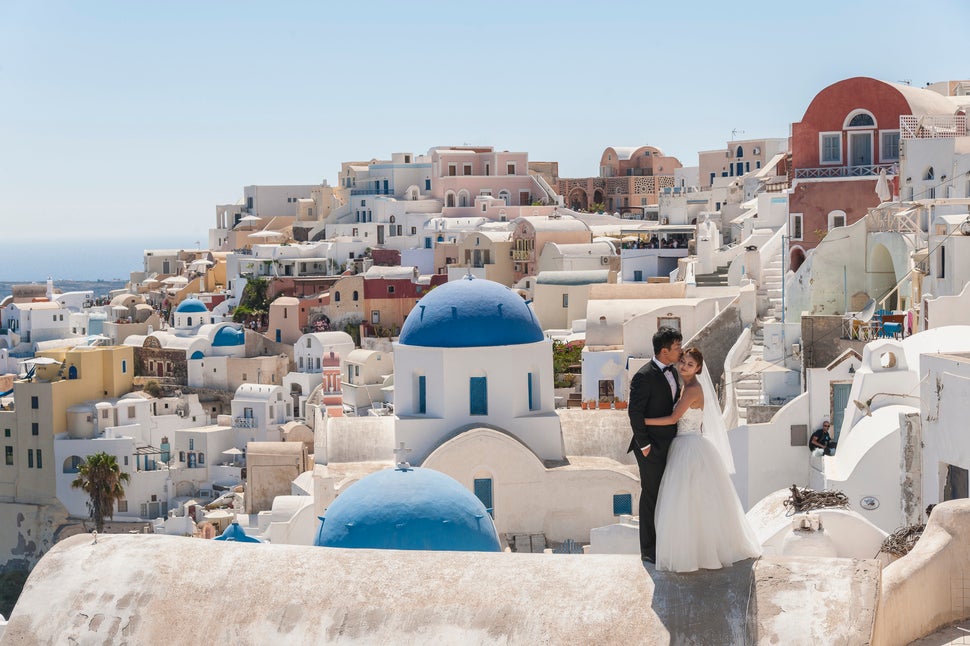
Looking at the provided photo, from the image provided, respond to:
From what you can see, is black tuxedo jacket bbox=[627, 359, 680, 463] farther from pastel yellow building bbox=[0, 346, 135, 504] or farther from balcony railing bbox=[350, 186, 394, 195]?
balcony railing bbox=[350, 186, 394, 195]

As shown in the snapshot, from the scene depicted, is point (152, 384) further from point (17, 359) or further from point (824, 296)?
point (824, 296)

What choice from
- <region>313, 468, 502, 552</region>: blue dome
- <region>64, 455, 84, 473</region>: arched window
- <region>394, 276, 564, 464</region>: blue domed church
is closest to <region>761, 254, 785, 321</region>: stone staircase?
<region>394, 276, 564, 464</region>: blue domed church

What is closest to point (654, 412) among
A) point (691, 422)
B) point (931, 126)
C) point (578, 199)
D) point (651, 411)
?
point (651, 411)

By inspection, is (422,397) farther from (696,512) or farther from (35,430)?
(35,430)

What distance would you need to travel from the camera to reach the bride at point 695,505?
260 inches

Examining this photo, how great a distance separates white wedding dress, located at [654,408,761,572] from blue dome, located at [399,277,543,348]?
1274 cm

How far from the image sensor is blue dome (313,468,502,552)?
12773 mm

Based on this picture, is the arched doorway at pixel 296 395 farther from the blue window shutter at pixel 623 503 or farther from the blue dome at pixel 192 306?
the blue window shutter at pixel 623 503

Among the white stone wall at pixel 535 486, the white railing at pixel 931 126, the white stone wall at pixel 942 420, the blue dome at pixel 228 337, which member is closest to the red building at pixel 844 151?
the white railing at pixel 931 126

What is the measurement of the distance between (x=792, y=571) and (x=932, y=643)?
813 mm

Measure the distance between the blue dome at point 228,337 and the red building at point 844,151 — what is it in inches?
1015

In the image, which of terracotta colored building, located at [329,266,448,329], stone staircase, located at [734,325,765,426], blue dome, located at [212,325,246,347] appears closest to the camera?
stone staircase, located at [734,325,765,426]

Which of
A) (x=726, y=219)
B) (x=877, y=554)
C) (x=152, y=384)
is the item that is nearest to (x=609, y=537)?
(x=877, y=554)

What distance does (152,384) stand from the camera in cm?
4653
